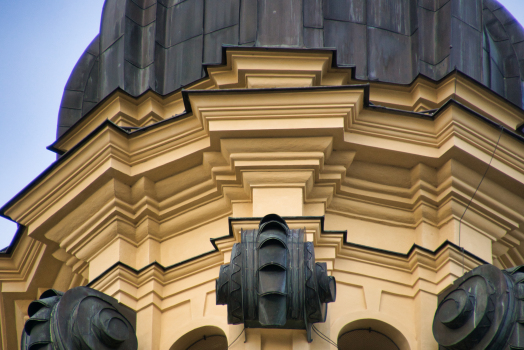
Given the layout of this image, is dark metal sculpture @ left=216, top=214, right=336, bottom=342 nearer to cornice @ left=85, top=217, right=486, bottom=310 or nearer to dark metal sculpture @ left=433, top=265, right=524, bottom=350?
cornice @ left=85, top=217, right=486, bottom=310

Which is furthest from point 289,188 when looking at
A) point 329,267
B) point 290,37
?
point 290,37

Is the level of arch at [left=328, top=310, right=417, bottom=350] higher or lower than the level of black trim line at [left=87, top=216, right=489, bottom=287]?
lower

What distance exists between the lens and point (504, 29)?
1836 centimetres

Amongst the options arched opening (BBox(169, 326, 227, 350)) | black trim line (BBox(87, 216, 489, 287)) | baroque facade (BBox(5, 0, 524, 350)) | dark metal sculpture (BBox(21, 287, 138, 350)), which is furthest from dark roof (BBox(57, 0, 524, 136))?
dark metal sculpture (BBox(21, 287, 138, 350))

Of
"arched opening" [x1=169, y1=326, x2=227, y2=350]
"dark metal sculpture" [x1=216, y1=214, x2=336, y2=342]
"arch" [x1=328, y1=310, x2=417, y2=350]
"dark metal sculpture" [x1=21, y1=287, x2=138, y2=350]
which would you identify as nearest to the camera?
"dark metal sculpture" [x1=216, y1=214, x2=336, y2=342]

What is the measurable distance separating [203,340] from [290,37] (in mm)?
3725

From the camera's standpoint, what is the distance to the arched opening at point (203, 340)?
44.3 feet

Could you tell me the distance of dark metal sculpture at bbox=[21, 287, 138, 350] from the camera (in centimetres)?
1269

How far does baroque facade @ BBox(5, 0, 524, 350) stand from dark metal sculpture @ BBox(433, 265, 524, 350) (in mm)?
579

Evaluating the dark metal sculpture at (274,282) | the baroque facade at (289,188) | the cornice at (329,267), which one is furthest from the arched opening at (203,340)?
the dark metal sculpture at (274,282)

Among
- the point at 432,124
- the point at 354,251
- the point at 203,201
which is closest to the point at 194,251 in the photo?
the point at 203,201

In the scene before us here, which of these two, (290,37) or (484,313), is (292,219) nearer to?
(484,313)

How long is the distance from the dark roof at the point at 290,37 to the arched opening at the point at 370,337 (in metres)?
3.42

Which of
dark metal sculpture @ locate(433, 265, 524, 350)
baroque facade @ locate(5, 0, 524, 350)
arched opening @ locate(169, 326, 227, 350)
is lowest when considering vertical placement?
dark metal sculpture @ locate(433, 265, 524, 350)
